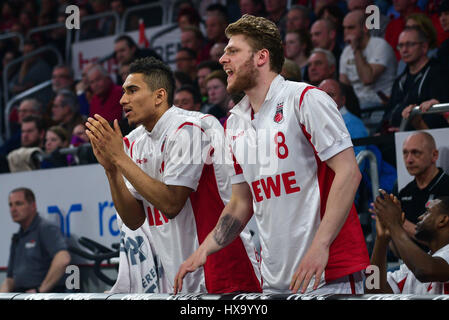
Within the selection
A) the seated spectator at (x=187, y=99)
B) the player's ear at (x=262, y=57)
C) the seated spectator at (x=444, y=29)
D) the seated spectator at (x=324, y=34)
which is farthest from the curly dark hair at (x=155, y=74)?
the seated spectator at (x=324, y=34)

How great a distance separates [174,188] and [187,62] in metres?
4.11

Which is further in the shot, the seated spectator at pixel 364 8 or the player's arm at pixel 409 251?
the seated spectator at pixel 364 8

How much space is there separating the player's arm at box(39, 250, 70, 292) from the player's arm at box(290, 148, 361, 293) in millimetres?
3675

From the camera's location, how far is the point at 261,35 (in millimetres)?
3127

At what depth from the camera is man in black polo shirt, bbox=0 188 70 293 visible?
5.98m

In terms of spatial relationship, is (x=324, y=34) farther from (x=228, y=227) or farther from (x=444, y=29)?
(x=228, y=227)

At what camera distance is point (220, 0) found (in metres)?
8.61

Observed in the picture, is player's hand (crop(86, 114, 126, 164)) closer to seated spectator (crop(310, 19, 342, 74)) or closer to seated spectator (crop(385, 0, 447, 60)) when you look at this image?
seated spectator (crop(310, 19, 342, 74))

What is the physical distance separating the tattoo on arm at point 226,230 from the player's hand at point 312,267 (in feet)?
1.90

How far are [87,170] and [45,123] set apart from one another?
6.24 ft

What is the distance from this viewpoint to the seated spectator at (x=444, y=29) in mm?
5455

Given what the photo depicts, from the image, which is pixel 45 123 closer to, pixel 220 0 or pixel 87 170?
pixel 87 170

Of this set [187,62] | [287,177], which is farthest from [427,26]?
[287,177]

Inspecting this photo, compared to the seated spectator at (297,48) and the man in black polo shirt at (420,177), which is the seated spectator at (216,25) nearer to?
the seated spectator at (297,48)
